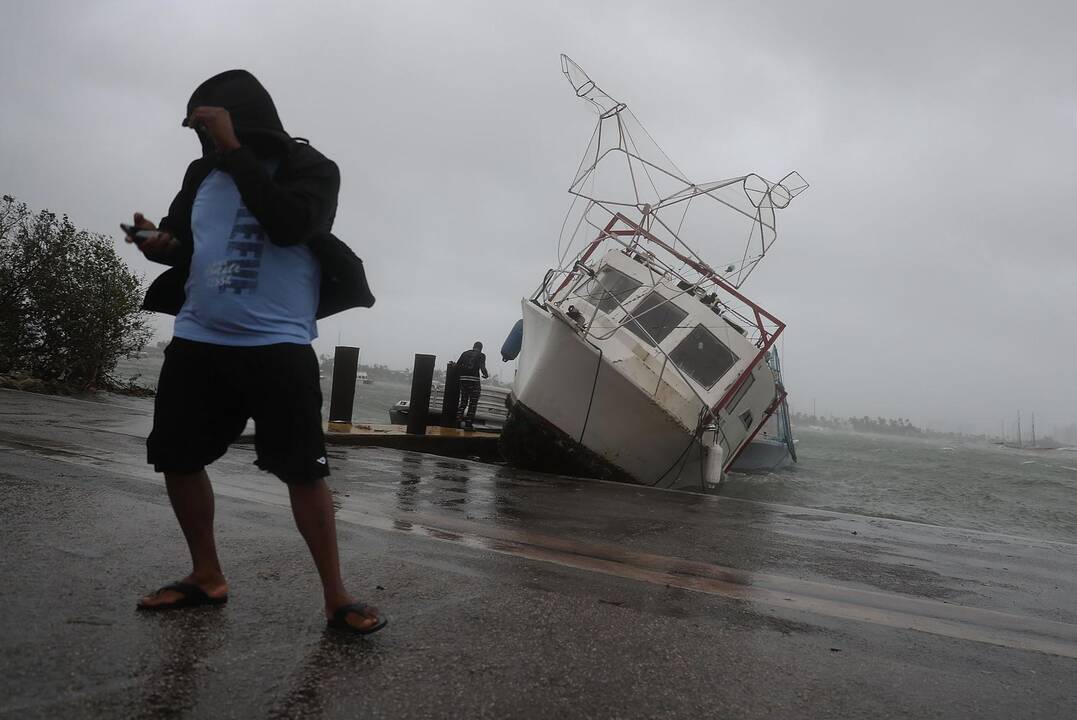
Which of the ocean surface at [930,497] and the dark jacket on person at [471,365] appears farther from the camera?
the dark jacket on person at [471,365]

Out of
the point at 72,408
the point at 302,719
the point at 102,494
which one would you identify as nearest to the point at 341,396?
the point at 72,408

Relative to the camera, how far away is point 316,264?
2393mm

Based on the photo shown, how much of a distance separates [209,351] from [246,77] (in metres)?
0.89

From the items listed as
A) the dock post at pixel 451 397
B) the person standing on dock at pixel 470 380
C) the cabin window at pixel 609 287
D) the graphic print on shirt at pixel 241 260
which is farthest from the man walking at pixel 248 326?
the person standing on dock at pixel 470 380

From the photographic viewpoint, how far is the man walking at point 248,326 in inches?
86.3

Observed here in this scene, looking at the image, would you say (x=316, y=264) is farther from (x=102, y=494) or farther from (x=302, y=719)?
(x=102, y=494)

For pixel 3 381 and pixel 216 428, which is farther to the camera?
pixel 3 381

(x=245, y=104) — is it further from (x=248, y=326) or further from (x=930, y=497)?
(x=930, y=497)

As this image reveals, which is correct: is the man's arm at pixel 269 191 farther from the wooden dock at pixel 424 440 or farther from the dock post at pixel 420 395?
the dock post at pixel 420 395

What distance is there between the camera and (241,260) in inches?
87.9

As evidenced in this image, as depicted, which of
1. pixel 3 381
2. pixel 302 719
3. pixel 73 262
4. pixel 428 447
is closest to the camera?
pixel 302 719

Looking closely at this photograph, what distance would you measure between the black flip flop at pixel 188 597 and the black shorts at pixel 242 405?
36 centimetres

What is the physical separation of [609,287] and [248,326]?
1046 cm

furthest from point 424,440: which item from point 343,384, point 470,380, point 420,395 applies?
point 470,380
